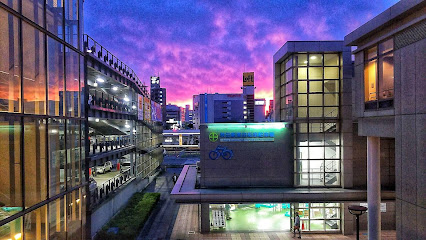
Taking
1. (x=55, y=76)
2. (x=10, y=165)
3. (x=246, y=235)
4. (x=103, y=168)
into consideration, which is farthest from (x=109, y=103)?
(x=246, y=235)

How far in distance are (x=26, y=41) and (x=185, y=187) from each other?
1355 centimetres

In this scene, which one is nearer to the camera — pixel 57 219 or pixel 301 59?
pixel 57 219

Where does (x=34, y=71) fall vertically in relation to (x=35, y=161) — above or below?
above

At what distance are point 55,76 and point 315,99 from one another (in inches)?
676

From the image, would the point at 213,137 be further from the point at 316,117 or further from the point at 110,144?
the point at 110,144

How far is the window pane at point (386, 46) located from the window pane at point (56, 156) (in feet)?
54.8

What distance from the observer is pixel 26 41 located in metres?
10.1

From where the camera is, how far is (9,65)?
917 cm

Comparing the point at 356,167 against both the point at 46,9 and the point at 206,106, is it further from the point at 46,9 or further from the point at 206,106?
the point at 206,106

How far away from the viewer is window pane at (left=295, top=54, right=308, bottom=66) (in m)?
19.1

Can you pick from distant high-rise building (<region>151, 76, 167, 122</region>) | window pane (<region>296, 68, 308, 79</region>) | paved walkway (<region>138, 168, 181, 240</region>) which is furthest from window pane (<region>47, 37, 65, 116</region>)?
distant high-rise building (<region>151, 76, 167, 122</region>)

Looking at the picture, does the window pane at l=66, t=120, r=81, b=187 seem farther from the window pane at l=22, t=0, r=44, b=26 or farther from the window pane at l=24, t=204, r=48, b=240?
the window pane at l=22, t=0, r=44, b=26

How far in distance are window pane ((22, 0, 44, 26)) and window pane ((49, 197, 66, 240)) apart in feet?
27.2

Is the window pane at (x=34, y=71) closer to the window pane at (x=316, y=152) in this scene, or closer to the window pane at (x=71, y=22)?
the window pane at (x=71, y=22)
